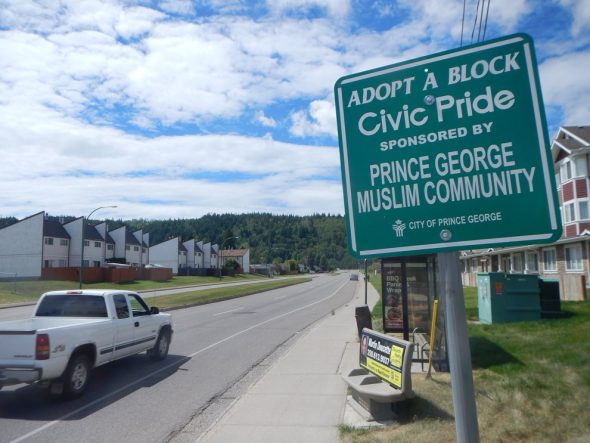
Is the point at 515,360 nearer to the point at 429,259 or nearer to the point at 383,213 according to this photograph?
the point at 429,259

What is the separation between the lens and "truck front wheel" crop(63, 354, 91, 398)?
8.73m

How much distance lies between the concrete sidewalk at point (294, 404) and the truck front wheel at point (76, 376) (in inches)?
111

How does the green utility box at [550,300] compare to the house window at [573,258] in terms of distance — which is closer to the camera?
the green utility box at [550,300]

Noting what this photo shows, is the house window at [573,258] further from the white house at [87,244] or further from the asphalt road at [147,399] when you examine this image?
the white house at [87,244]

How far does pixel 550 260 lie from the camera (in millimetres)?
33500

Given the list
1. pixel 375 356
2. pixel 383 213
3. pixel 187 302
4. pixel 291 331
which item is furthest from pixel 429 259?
pixel 187 302

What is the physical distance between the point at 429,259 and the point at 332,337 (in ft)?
17.0

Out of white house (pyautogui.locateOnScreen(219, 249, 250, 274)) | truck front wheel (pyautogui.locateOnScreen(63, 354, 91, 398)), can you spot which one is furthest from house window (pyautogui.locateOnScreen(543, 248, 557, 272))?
white house (pyautogui.locateOnScreen(219, 249, 250, 274))

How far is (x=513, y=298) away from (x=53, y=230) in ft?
207

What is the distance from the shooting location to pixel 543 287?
15.9 m

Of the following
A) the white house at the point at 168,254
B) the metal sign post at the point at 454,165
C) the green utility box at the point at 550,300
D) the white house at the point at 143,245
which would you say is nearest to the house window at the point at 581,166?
the green utility box at the point at 550,300

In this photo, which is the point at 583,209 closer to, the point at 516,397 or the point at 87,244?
the point at 516,397

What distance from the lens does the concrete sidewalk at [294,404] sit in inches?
273

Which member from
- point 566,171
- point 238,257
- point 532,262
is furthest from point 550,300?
point 238,257
